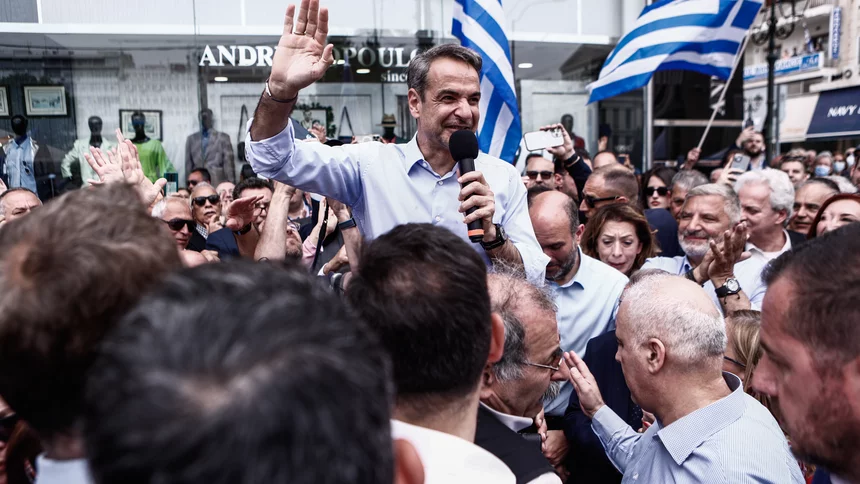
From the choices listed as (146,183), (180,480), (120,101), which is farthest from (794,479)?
(120,101)

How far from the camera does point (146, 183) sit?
2.91 m

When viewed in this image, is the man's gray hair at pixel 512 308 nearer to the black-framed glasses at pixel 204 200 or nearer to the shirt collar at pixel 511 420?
the shirt collar at pixel 511 420

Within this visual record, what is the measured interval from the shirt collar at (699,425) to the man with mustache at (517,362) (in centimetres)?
40

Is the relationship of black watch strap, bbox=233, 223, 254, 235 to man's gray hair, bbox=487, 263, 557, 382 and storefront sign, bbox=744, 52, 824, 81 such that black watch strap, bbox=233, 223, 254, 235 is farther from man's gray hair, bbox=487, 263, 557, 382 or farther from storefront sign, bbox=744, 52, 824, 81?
storefront sign, bbox=744, 52, 824, 81

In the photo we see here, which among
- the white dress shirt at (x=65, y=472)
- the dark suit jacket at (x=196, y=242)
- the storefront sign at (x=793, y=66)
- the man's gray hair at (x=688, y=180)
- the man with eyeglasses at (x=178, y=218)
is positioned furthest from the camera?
the storefront sign at (x=793, y=66)

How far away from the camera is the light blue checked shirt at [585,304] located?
3.39 m

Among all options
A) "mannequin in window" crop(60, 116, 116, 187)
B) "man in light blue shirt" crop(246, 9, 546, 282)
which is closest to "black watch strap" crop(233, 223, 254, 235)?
"man in light blue shirt" crop(246, 9, 546, 282)

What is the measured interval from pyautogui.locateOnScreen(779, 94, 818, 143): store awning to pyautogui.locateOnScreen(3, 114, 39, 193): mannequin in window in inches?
1079

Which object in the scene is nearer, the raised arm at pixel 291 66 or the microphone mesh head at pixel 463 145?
the raised arm at pixel 291 66

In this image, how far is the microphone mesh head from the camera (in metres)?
2.56

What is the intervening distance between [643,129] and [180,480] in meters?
11.2

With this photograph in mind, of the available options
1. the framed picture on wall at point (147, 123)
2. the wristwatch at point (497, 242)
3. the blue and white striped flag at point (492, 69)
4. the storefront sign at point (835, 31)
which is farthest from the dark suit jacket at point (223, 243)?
the storefront sign at point (835, 31)

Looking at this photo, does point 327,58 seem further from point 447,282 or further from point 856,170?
point 856,170

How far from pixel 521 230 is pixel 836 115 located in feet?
96.0
